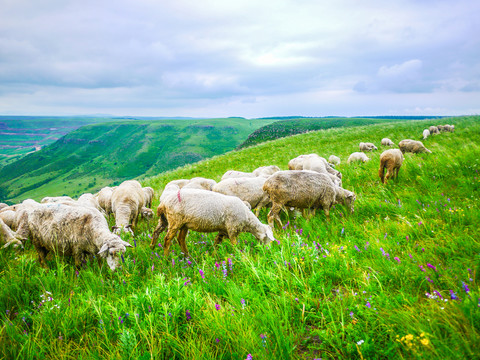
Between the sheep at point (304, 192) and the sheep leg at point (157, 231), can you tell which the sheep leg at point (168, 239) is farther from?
the sheep at point (304, 192)

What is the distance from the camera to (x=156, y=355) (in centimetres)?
209

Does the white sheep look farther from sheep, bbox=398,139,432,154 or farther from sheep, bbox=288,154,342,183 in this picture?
sheep, bbox=288,154,342,183

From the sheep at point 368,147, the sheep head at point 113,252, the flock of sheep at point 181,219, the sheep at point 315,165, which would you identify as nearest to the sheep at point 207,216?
the flock of sheep at point 181,219

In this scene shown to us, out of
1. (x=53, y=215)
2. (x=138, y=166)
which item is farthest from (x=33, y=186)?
(x=53, y=215)

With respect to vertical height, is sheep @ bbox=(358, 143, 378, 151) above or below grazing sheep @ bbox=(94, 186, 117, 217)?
above

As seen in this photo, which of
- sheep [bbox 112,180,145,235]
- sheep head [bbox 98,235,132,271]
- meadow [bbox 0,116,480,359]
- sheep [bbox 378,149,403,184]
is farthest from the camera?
sheep [bbox 378,149,403,184]

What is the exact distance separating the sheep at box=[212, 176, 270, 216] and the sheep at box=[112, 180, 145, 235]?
3195mm

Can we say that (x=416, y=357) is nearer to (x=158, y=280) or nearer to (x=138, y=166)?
(x=158, y=280)

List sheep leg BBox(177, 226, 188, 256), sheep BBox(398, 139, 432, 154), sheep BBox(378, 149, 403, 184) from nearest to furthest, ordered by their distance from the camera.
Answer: sheep leg BBox(177, 226, 188, 256) → sheep BBox(378, 149, 403, 184) → sheep BBox(398, 139, 432, 154)

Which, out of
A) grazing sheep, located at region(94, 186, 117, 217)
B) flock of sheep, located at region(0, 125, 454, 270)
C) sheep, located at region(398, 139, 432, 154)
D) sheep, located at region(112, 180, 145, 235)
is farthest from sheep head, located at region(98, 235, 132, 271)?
sheep, located at region(398, 139, 432, 154)

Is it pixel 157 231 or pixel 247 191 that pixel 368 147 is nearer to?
pixel 247 191

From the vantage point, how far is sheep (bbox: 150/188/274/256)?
17.8 feet

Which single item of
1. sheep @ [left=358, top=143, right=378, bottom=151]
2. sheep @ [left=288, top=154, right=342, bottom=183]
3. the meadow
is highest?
sheep @ [left=358, top=143, right=378, bottom=151]

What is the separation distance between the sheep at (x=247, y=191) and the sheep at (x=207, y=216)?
2.51 meters
